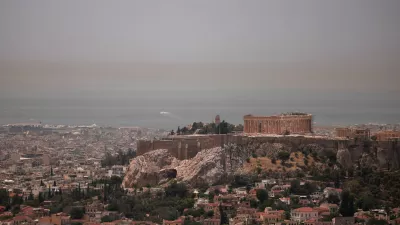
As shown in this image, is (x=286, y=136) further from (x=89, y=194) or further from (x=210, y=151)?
(x=89, y=194)

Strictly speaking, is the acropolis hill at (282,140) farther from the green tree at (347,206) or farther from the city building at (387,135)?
the green tree at (347,206)

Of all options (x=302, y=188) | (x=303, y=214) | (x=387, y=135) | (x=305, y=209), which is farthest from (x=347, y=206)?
(x=387, y=135)

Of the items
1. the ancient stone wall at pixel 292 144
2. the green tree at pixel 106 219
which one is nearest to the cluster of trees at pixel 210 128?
the ancient stone wall at pixel 292 144

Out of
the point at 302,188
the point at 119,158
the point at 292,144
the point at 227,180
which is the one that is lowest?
the point at 302,188

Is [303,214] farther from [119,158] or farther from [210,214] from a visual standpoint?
[119,158]

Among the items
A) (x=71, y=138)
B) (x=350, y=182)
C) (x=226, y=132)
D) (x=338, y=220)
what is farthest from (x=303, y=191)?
(x=71, y=138)
